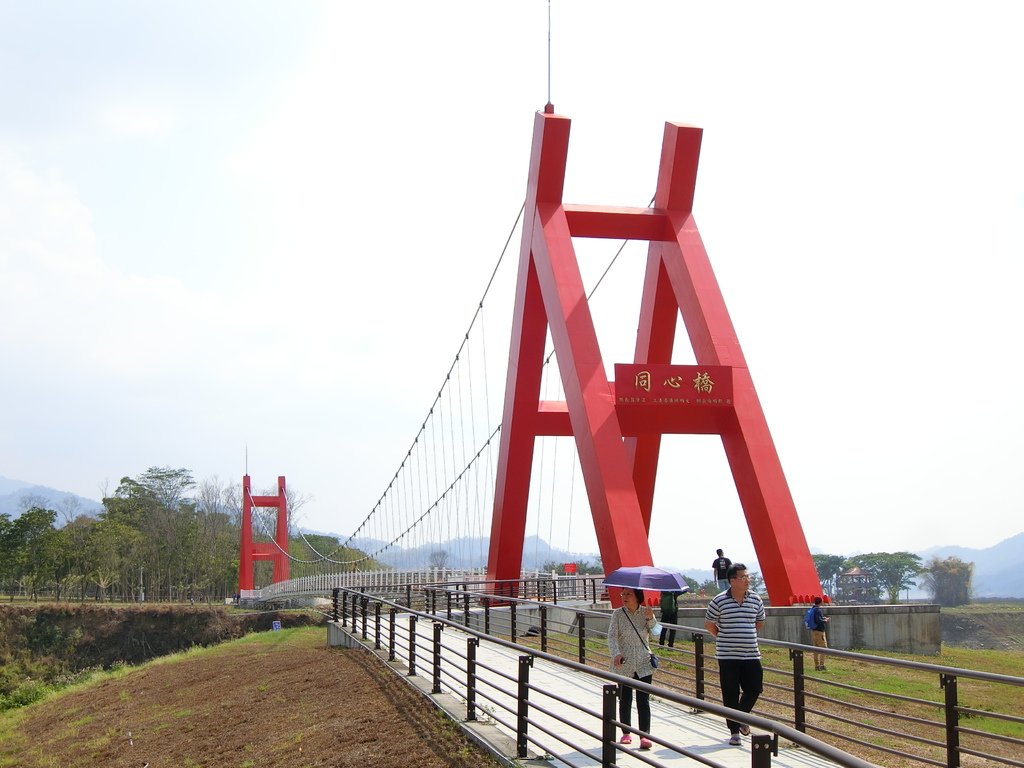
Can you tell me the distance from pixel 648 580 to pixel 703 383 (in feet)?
29.1

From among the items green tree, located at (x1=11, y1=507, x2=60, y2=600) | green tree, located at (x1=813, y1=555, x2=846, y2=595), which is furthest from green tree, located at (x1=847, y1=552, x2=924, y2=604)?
green tree, located at (x1=11, y1=507, x2=60, y2=600)

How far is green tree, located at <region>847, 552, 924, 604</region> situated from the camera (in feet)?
294

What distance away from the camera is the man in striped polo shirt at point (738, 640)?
6.68 m

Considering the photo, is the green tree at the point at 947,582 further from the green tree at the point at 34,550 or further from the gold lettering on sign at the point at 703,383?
the gold lettering on sign at the point at 703,383

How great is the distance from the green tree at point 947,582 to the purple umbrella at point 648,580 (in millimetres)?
90036

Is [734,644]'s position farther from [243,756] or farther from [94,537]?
[94,537]

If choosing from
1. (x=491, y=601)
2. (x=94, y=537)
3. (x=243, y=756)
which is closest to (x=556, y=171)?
(x=491, y=601)

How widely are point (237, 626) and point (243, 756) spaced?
44160 mm

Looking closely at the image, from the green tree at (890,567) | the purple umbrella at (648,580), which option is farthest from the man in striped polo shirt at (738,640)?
the green tree at (890,567)

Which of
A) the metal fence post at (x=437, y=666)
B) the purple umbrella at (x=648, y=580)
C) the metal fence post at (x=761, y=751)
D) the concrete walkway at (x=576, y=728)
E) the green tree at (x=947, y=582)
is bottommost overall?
the green tree at (x=947, y=582)

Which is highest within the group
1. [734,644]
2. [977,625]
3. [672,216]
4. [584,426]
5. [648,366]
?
[672,216]

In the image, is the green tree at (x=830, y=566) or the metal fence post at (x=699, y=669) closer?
the metal fence post at (x=699, y=669)

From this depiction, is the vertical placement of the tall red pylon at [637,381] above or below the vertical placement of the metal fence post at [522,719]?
above

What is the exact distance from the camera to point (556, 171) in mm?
17484
